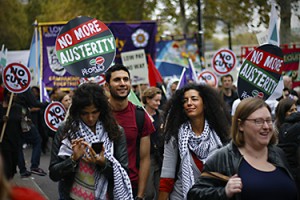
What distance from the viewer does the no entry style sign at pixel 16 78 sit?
35.2 ft

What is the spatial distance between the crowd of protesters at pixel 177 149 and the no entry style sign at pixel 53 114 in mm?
3591

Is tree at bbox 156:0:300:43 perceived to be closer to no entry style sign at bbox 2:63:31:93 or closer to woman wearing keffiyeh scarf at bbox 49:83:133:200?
no entry style sign at bbox 2:63:31:93

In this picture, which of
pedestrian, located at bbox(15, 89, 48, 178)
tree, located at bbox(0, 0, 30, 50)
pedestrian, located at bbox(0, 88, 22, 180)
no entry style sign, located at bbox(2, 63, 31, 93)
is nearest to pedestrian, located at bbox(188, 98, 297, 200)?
pedestrian, located at bbox(0, 88, 22, 180)

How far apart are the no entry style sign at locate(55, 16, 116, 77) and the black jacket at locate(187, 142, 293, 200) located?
3.39 metres

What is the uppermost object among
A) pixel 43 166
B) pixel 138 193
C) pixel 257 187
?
pixel 257 187

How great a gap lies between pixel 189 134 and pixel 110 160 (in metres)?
0.81


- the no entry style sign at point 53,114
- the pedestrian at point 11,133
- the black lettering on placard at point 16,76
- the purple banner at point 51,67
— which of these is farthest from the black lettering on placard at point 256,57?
the purple banner at point 51,67

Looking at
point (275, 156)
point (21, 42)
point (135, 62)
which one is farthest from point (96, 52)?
point (21, 42)

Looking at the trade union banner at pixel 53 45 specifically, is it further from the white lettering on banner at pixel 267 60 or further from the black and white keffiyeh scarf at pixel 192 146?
the black and white keffiyeh scarf at pixel 192 146

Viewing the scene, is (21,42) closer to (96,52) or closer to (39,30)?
(39,30)

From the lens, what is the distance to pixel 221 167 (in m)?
3.95

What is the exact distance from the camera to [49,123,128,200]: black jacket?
4773 millimetres

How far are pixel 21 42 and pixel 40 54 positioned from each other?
22.7 m

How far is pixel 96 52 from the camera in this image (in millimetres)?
7402
